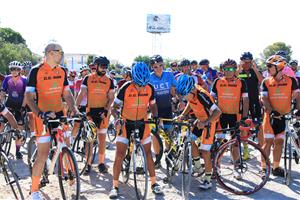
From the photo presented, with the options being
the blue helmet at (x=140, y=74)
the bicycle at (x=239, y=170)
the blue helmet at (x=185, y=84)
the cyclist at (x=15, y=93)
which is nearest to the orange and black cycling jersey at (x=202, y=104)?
the blue helmet at (x=185, y=84)

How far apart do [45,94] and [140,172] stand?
75.3 inches

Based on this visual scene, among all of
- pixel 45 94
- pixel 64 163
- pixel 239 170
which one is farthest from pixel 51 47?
pixel 239 170

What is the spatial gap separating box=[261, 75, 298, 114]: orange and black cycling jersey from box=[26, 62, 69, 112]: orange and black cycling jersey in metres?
3.79

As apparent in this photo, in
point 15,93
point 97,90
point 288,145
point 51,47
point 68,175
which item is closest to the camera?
point 68,175

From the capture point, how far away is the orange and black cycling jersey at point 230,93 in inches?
249

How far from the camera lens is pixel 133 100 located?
5.41m

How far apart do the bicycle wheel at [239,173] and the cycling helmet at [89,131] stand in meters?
2.36

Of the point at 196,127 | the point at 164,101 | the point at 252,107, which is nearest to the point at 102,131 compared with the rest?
the point at 164,101

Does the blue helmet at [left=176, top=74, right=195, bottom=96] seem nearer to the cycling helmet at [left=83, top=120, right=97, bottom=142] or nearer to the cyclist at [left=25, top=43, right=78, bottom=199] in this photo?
the cyclist at [left=25, top=43, right=78, bottom=199]

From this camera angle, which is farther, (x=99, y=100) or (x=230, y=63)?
(x=99, y=100)

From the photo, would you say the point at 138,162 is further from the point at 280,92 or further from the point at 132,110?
the point at 280,92

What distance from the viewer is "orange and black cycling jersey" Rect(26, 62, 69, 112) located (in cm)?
495

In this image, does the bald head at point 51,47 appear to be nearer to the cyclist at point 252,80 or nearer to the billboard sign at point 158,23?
the cyclist at point 252,80

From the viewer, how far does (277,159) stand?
21.3 ft
